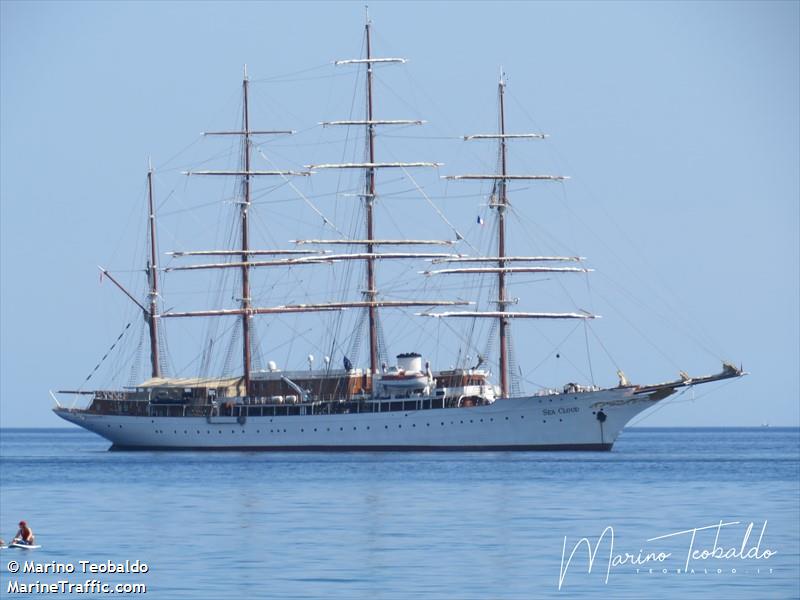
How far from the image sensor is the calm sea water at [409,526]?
140 feet

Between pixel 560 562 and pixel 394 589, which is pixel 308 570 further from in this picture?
pixel 560 562

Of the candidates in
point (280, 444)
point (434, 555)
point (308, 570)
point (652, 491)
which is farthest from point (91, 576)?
point (280, 444)

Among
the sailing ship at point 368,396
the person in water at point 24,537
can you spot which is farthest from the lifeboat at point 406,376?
the person in water at point 24,537

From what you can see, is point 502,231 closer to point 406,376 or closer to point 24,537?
point 406,376

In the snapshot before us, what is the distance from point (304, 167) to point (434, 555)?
72810mm

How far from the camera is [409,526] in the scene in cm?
5575

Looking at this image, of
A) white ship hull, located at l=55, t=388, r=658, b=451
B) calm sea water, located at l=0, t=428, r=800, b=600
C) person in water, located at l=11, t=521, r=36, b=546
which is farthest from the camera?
white ship hull, located at l=55, t=388, r=658, b=451

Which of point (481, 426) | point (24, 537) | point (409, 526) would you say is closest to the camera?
point (24, 537)

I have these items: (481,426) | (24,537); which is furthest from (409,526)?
(481,426)

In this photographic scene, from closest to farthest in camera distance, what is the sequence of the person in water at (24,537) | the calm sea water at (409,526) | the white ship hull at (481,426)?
1. the calm sea water at (409,526)
2. the person in water at (24,537)
3. the white ship hull at (481,426)

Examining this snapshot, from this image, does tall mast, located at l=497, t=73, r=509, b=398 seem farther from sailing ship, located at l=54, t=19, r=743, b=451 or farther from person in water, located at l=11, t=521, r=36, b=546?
person in water, located at l=11, t=521, r=36, b=546

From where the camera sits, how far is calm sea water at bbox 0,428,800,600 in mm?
42750

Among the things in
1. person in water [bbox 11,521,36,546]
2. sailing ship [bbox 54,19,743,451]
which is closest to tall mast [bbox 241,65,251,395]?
sailing ship [bbox 54,19,743,451]

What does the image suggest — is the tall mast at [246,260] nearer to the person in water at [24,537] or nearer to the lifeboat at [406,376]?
the lifeboat at [406,376]
